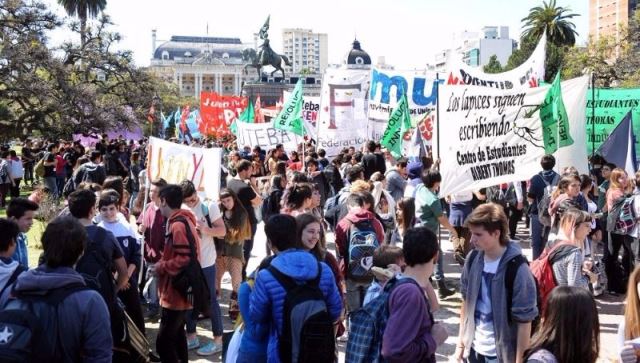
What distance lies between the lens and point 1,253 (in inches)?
143

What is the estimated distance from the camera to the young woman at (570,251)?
4.59 m

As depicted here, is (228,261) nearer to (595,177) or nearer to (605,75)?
(595,177)

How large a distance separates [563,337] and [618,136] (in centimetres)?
783

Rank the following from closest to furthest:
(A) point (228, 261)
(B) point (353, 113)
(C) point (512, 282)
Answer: (C) point (512, 282)
(A) point (228, 261)
(B) point (353, 113)

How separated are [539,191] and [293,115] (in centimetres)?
829

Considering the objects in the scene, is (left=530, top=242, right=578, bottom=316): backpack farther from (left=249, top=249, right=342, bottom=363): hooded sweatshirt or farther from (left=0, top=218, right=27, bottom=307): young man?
(left=0, top=218, right=27, bottom=307): young man

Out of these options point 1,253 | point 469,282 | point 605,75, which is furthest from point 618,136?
point 605,75

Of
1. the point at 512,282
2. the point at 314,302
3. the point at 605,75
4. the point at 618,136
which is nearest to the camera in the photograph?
the point at 314,302

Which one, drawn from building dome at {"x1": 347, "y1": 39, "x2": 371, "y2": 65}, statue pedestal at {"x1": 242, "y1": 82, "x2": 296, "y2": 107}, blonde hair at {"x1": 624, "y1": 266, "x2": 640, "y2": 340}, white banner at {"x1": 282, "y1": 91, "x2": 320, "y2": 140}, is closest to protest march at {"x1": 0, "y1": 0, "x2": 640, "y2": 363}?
blonde hair at {"x1": 624, "y1": 266, "x2": 640, "y2": 340}

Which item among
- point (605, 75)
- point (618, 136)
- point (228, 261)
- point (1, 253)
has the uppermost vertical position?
point (605, 75)

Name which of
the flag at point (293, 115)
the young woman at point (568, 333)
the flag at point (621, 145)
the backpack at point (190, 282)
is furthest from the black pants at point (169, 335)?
the flag at point (293, 115)

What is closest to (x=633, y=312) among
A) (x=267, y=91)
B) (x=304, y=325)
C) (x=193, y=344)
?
(x=304, y=325)

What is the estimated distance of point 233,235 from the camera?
23.3 ft

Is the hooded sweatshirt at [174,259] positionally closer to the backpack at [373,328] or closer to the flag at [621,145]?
the backpack at [373,328]
